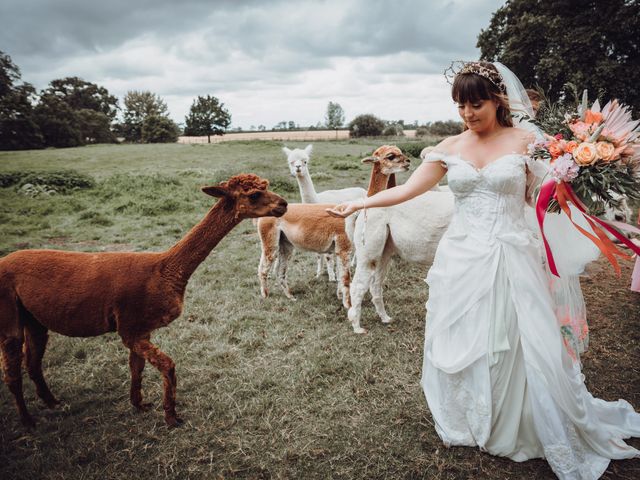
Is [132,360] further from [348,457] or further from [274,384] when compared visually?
[348,457]

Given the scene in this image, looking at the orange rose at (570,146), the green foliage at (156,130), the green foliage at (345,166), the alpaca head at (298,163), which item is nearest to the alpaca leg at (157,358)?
the orange rose at (570,146)

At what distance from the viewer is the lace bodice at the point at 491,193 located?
2768mm

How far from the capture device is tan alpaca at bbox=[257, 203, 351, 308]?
610 centimetres

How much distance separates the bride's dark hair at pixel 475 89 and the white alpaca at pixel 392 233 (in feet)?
6.34

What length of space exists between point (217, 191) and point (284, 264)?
3.62m

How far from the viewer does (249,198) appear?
3.31 m

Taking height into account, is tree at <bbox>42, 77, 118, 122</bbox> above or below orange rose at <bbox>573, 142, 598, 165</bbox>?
above

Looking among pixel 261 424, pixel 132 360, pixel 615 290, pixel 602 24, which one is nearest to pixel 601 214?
pixel 261 424

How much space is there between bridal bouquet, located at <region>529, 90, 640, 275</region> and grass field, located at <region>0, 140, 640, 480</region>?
2.00 m

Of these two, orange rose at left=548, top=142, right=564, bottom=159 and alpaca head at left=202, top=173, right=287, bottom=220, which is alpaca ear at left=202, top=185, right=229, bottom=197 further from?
→ orange rose at left=548, top=142, right=564, bottom=159

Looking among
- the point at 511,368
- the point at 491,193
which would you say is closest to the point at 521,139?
the point at 491,193

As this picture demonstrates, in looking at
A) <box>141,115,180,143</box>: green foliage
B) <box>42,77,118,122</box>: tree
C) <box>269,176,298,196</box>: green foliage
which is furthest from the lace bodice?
<box>42,77,118,122</box>: tree

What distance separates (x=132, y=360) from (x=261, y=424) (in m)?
1.33

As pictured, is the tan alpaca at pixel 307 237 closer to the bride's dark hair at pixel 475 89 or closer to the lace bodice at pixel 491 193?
the lace bodice at pixel 491 193
